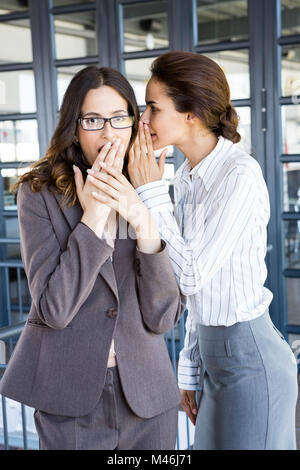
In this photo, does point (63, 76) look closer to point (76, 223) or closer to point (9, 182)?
point (9, 182)

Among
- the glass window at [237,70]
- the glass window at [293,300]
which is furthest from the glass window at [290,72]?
the glass window at [293,300]

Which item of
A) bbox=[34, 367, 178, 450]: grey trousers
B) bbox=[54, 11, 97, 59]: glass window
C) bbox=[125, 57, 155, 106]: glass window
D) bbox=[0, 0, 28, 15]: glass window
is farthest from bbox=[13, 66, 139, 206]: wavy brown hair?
bbox=[0, 0, 28, 15]: glass window

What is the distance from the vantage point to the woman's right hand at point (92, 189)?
1243 mm

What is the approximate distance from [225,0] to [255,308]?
3424mm

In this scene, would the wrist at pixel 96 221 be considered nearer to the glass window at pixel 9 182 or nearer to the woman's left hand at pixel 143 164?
the woman's left hand at pixel 143 164

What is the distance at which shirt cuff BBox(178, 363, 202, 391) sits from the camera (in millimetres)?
1564

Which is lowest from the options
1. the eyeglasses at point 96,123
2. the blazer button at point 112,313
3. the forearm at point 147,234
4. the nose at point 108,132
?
the blazer button at point 112,313

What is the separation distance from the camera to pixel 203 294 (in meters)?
1.40

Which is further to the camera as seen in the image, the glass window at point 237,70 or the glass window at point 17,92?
the glass window at point 17,92

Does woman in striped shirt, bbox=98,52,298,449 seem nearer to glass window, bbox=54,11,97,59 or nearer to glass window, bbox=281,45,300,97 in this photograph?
glass window, bbox=281,45,300,97

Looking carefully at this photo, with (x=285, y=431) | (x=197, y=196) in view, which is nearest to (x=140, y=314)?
(x=197, y=196)

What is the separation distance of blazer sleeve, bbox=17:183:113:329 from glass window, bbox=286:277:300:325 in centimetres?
322

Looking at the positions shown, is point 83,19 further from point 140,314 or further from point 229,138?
point 140,314

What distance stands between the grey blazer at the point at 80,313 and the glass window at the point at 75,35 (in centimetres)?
364
